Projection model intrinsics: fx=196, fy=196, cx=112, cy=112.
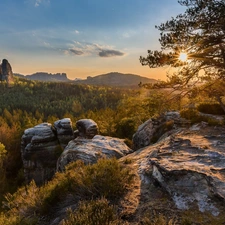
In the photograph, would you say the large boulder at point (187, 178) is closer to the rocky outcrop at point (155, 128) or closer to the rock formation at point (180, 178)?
the rock formation at point (180, 178)

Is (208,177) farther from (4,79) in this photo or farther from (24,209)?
(4,79)

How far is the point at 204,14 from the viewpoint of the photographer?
1023 cm

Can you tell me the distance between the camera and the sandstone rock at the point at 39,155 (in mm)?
22531

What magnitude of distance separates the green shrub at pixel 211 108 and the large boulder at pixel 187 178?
7600mm

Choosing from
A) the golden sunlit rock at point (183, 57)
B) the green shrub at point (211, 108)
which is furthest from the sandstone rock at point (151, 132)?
the golden sunlit rock at point (183, 57)

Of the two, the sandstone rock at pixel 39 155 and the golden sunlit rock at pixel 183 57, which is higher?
the golden sunlit rock at pixel 183 57

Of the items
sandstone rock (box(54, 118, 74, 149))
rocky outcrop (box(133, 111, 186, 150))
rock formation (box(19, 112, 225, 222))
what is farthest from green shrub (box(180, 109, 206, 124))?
sandstone rock (box(54, 118, 74, 149))

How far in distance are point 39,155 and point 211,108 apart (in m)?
18.8

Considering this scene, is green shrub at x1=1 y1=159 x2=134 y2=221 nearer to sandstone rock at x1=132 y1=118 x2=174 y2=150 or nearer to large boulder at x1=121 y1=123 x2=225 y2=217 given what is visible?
large boulder at x1=121 y1=123 x2=225 y2=217

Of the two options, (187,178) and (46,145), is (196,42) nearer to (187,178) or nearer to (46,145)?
(187,178)

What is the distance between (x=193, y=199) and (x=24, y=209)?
5.20m

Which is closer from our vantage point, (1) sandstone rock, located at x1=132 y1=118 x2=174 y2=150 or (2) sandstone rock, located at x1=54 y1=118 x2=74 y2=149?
(1) sandstone rock, located at x1=132 y1=118 x2=174 y2=150

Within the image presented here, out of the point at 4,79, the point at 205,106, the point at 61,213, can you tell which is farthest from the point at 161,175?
the point at 4,79

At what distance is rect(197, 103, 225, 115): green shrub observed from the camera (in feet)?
52.0
